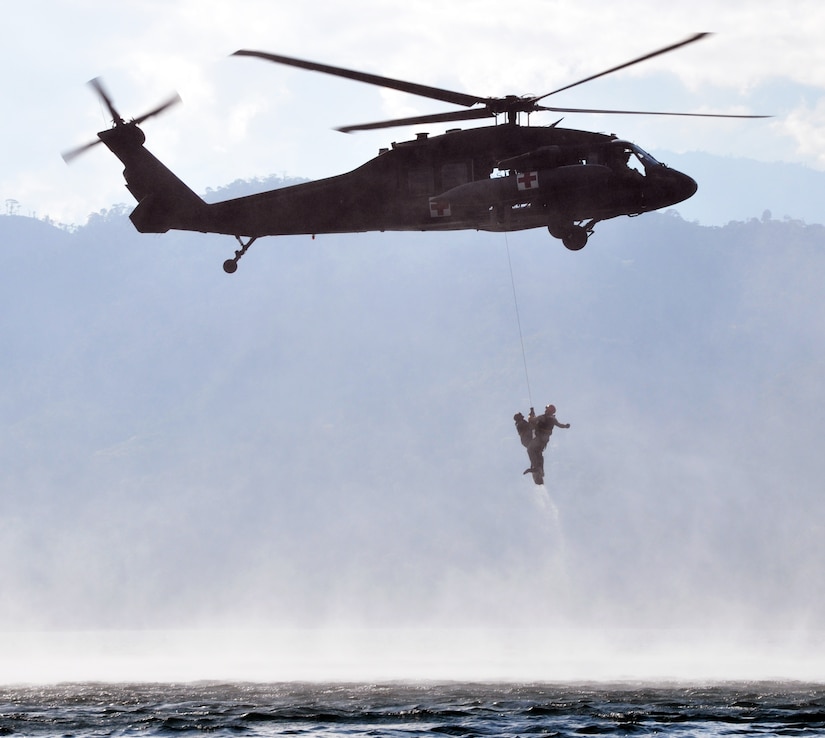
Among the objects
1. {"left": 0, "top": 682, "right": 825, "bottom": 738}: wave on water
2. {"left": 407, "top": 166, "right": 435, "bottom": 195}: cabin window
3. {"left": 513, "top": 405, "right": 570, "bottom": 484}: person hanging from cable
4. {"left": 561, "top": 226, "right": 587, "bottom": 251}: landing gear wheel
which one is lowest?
{"left": 0, "top": 682, "right": 825, "bottom": 738}: wave on water

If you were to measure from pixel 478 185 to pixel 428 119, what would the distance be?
2.60m

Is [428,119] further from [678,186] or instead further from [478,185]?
[678,186]

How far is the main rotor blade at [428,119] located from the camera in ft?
120

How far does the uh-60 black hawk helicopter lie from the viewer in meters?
37.4

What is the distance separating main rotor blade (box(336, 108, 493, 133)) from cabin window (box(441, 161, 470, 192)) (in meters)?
1.44

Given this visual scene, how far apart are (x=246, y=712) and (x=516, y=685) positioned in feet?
54.8

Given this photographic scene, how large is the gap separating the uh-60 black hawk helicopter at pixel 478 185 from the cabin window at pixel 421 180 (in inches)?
1.3

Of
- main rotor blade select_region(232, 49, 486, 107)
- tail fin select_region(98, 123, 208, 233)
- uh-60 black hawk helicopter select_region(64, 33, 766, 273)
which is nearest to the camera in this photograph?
main rotor blade select_region(232, 49, 486, 107)

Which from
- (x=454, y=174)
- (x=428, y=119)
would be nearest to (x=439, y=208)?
(x=454, y=174)

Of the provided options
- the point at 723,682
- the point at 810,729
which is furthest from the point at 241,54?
the point at 723,682

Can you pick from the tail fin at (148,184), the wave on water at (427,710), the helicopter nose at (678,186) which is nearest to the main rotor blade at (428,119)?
the helicopter nose at (678,186)

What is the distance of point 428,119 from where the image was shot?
37469 mm

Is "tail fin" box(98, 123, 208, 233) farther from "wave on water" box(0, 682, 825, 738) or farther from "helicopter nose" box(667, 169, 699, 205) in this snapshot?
"wave on water" box(0, 682, 825, 738)

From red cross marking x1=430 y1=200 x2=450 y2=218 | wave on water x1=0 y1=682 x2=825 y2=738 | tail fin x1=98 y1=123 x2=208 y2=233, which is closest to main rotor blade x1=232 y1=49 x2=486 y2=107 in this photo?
red cross marking x1=430 y1=200 x2=450 y2=218
